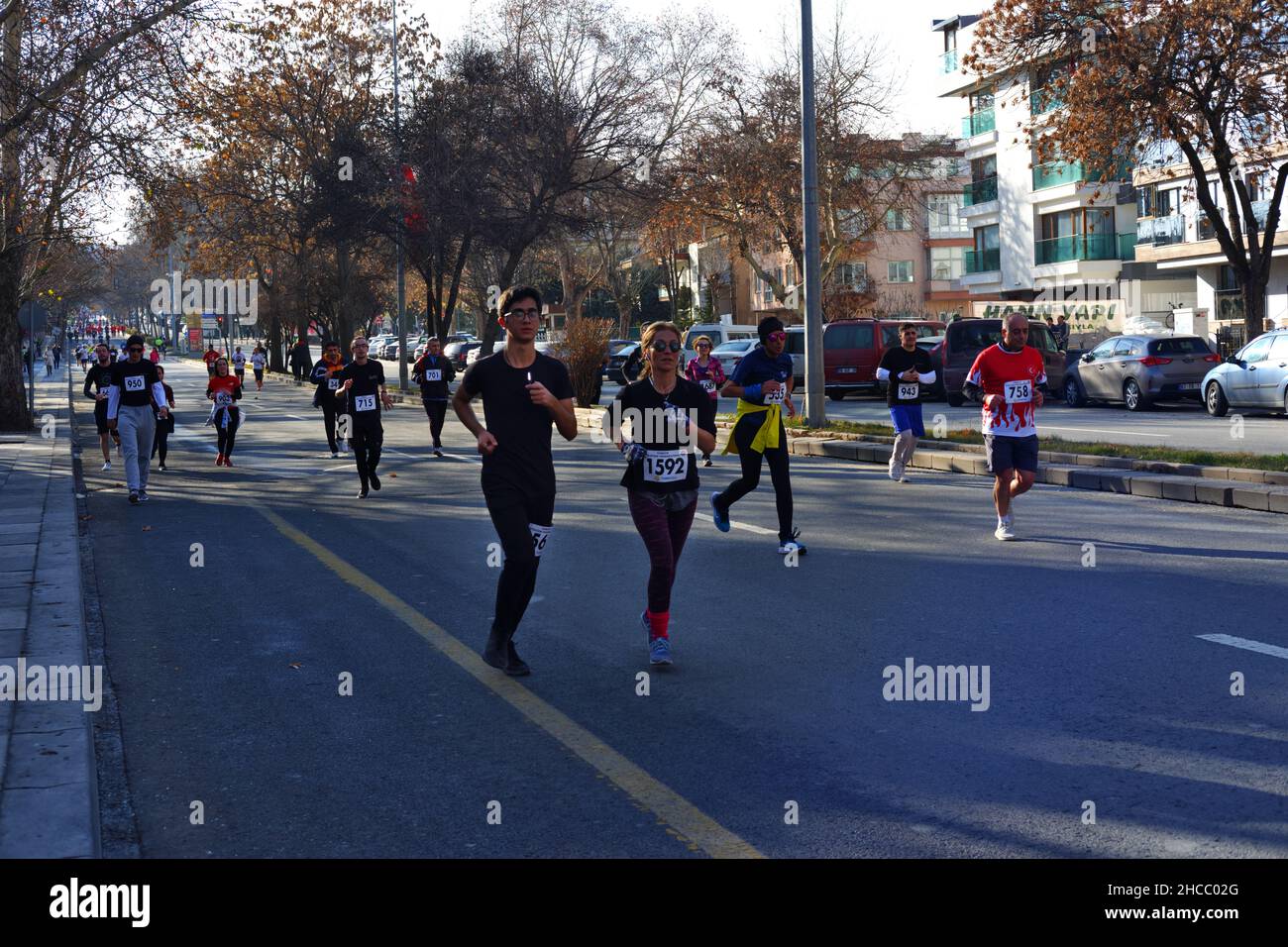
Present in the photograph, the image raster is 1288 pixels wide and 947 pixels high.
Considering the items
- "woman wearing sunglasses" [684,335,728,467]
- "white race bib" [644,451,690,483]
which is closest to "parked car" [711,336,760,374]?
"woman wearing sunglasses" [684,335,728,467]

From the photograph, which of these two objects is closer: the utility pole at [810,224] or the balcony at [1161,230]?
the utility pole at [810,224]

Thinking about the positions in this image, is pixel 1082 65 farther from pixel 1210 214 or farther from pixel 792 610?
pixel 792 610

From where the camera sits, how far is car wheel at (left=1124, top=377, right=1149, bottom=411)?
27.6 m

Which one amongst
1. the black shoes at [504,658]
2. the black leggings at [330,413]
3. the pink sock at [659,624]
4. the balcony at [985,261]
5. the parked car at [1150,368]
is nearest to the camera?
the black shoes at [504,658]

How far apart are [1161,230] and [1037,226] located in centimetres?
772

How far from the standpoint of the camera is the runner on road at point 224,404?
20.0 m

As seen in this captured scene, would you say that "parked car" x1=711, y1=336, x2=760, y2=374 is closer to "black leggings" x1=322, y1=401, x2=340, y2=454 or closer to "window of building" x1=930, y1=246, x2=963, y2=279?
"black leggings" x1=322, y1=401, x2=340, y2=454

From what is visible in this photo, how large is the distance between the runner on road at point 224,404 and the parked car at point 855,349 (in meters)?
16.3

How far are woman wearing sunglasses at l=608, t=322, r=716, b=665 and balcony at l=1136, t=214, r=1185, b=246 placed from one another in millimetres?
42511

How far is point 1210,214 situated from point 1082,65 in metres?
4.41

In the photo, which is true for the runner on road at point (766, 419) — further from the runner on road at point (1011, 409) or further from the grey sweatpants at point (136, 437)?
the grey sweatpants at point (136, 437)

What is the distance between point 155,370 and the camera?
51.6 ft

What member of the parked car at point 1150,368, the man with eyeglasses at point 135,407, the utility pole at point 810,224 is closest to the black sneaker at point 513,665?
the man with eyeglasses at point 135,407

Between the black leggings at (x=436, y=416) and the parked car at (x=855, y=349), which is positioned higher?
the parked car at (x=855, y=349)
